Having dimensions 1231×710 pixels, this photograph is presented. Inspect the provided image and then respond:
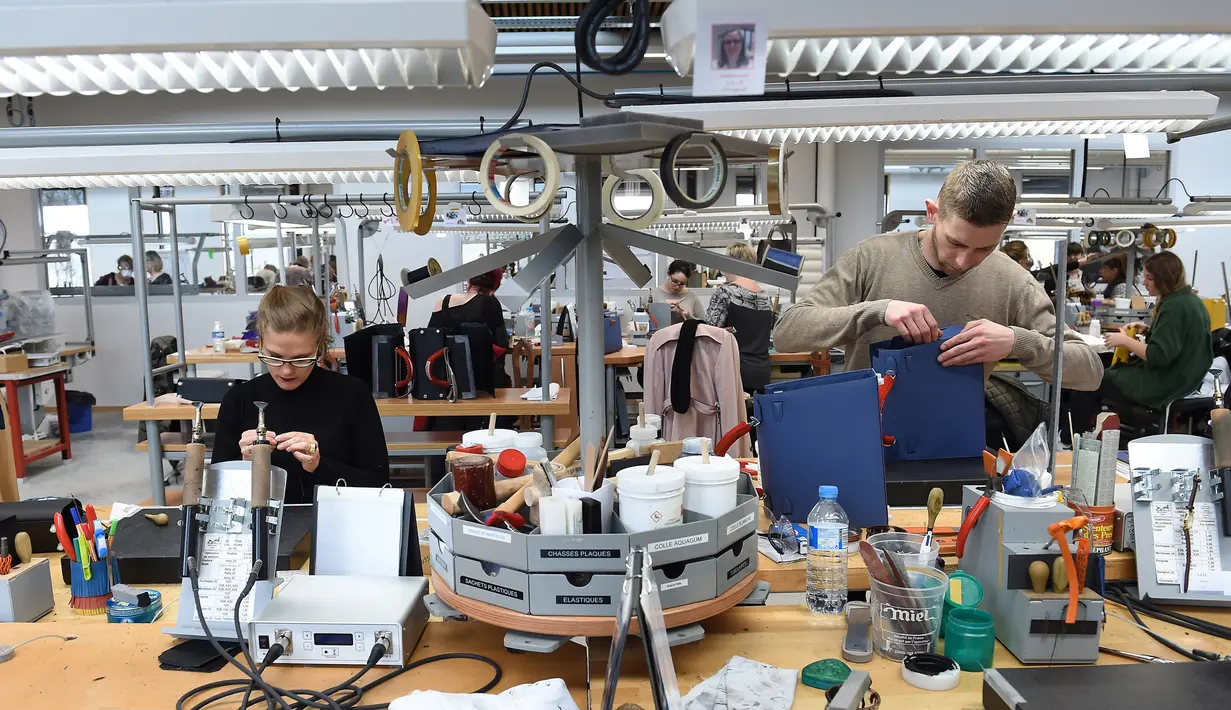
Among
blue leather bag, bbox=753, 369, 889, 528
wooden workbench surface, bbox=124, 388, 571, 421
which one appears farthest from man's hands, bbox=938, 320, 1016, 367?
wooden workbench surface, bbox=124, 388, 571, 421

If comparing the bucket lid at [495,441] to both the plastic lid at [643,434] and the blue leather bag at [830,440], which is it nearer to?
the plastic lid at [643,434]

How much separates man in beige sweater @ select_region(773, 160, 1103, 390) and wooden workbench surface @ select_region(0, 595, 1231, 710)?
29.5 inches

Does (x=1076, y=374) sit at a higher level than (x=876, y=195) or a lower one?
lower

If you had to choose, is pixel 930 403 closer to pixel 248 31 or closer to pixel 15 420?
pixel 248 31

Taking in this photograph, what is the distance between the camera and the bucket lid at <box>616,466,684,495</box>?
1.19m

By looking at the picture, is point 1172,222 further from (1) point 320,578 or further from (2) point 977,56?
(1) point 320,578

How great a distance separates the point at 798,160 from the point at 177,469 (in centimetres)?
545

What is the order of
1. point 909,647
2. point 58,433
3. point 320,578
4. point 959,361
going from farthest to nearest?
point 58,433, point 959,361, point 320,578, point 909,647

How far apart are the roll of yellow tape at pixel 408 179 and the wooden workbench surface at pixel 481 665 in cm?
73

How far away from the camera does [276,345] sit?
2.20 metres

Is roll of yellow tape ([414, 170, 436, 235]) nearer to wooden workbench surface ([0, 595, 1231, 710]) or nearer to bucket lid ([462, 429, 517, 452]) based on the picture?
bucket lid ([462, 429, 517, 452])

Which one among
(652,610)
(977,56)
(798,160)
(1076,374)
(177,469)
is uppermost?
(798,160)

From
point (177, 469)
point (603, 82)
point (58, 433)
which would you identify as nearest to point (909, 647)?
point (177, 469)

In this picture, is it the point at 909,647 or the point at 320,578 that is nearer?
the point at 909,647
